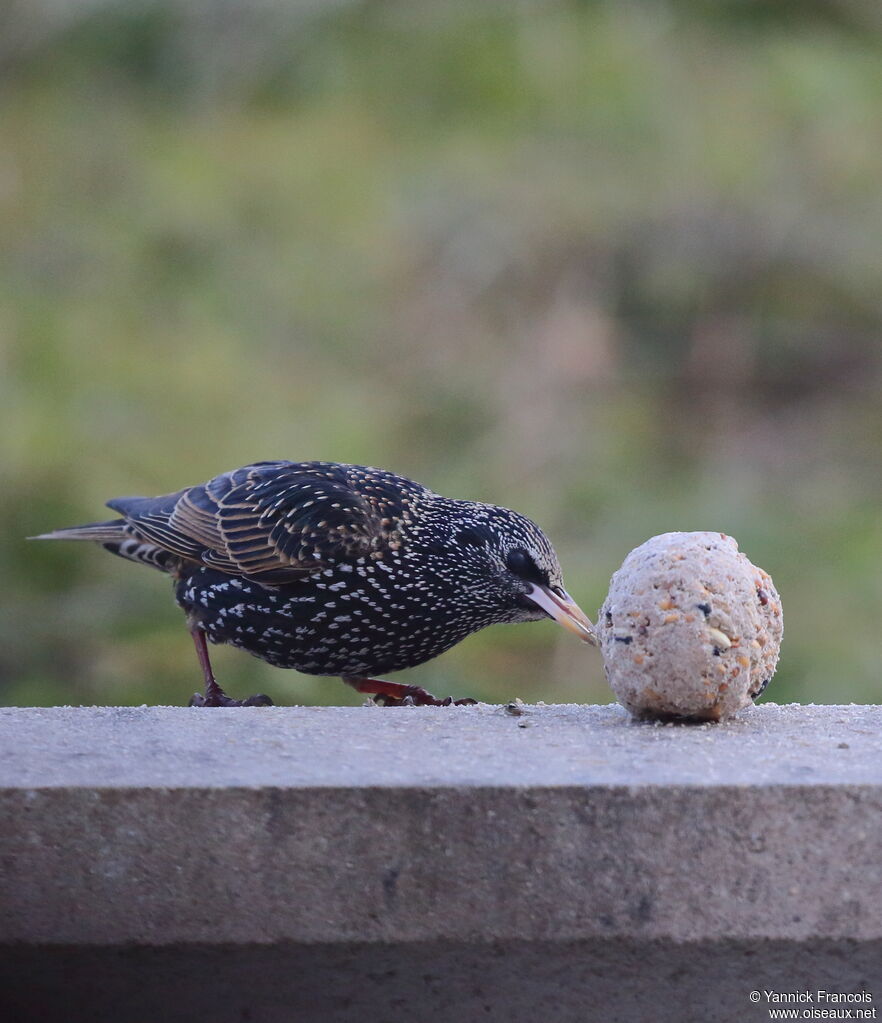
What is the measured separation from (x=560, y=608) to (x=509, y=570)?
4.8 inches

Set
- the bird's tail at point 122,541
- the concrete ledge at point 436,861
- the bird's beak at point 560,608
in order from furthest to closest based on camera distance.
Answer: the bird's tail at point 122,541 → the bird's beak at point 560,608 → the concrete ledge at point 436,861

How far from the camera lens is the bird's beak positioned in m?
2.72

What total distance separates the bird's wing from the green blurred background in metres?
1.06

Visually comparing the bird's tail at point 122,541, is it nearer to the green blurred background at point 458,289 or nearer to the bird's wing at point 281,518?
the bird's wing at point 281,518

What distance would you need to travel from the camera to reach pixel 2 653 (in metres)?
4.21

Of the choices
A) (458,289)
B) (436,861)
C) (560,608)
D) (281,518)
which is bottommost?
(436,861)

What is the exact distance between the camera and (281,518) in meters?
2.95

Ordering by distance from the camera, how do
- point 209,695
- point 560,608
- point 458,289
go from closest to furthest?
point 560,608 → point 209,695 → point 458,289

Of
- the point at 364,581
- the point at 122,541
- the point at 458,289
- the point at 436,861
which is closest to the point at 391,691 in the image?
the point at 364,581

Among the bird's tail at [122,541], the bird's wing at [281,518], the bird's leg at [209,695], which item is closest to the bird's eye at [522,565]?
the bird's wing at [281,518]

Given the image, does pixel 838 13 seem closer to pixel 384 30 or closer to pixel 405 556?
pixel 384 30

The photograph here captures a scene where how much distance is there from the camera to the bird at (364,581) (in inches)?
112

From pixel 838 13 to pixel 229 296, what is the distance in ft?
8.91

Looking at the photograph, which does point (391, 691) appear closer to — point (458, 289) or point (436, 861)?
point (436, 861)
